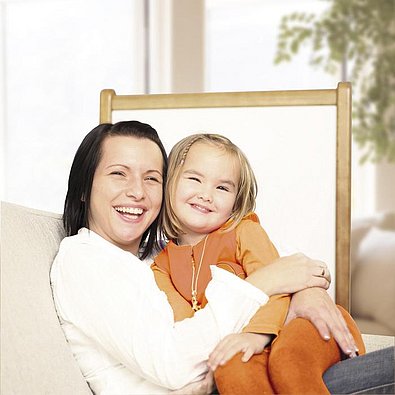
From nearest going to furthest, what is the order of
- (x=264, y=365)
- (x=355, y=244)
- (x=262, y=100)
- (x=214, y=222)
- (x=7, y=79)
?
1. (x=264, y=365)
2. (x=214, y=222)
3. (x=262, y=100)
4. (x=355, y=244)
5. (x=7, y=79)

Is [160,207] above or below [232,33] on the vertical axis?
below

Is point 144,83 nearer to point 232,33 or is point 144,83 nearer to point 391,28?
point 232,33

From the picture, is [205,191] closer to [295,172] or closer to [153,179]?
[153,179]

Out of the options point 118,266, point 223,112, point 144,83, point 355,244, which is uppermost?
point 144,83

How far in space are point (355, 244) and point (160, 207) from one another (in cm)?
174

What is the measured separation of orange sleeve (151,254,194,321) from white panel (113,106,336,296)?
371mm

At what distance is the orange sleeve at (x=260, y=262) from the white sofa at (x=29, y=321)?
0.30 metres

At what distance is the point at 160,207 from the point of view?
1.27m

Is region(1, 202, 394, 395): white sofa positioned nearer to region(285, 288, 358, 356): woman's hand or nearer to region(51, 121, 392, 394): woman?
region(51, 121, 392, 394): woman

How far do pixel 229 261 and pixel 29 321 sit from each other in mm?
348

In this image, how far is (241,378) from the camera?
3.31 feet

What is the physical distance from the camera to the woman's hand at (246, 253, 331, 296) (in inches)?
43.9

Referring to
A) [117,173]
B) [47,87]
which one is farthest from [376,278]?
[117,173]

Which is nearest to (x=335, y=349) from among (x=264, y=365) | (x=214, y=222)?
(x=264, y=365)
